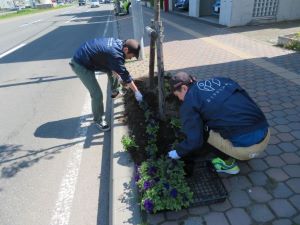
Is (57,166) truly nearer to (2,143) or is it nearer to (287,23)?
(2,143)

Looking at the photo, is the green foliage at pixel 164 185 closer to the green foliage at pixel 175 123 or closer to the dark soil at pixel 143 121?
the dark soil at pixel 143 121

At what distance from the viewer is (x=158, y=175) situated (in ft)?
9.53

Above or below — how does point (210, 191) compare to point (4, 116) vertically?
above

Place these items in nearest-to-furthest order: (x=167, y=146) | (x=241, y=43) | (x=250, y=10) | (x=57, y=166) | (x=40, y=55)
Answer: (x=167, y=146) → (x=57, y=166) → (x=241, y=43) → (x=40, y=55) → (x=250, y=10)

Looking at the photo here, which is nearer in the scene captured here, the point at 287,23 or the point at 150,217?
the point at 150,217

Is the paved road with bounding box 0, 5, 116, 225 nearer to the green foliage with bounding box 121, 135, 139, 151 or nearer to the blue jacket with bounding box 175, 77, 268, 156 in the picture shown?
the green foliage with bounding box 121, 135, 139, 151

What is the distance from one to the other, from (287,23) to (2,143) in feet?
40.9

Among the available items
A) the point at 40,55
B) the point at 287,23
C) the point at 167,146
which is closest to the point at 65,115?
the point at 167,146

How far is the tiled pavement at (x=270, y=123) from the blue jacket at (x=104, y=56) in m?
1.99

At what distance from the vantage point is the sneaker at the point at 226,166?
3.04 m

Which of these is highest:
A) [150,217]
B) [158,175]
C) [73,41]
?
[158,175]

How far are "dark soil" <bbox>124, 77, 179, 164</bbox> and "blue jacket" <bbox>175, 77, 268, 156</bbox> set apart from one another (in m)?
0.93

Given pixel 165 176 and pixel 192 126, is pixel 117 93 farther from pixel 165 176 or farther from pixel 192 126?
pixel 192 126

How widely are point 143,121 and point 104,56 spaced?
110 centimetres
